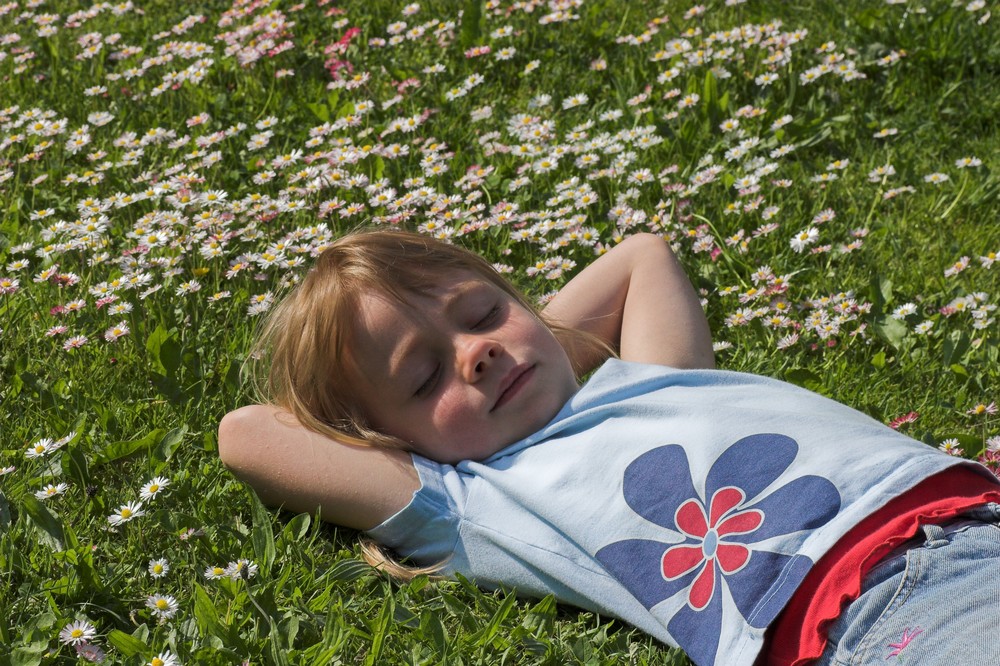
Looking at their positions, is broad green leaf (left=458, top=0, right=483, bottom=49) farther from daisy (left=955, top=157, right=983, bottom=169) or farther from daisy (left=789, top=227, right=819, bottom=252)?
daisy (left=955, top=157, right=983, bottom=169)

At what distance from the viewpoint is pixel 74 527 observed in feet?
7.64

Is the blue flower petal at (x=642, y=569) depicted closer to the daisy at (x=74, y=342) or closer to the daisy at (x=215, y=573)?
the daisy at (x=215, y=573)

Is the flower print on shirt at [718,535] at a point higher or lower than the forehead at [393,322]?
lower

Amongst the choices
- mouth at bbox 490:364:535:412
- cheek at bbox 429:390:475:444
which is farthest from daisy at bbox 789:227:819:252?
cheek at bbox 429:390:475:444

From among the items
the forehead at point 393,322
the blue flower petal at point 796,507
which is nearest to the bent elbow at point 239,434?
the forehead at point 393,322

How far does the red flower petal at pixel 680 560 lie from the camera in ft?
6.26

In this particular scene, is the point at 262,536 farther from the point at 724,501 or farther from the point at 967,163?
the point at 967,163

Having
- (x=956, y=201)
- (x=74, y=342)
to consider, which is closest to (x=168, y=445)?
(x=74, y=342)

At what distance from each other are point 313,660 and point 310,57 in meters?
2.88

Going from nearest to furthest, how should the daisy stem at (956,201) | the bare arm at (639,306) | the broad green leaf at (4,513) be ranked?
the broad green leaf at (4,513) → the bare arm at (639,306) → the daisy stem at (956,201)

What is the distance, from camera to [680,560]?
1.92 m

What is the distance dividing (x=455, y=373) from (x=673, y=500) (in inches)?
18.9

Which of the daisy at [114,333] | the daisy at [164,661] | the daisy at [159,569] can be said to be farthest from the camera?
the daisy at [114,333]

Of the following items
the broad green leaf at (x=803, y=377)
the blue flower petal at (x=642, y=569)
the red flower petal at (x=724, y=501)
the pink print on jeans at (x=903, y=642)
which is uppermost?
the red flower petal at (x=724, y=501)
